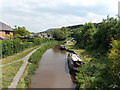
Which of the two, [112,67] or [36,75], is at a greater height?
[112,67]

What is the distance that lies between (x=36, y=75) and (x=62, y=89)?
5213 millimetres

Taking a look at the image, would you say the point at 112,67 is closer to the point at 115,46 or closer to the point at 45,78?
the point at 115,46

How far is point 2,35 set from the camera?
3712 cm

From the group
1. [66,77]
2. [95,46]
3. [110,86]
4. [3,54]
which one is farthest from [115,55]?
[95,46]

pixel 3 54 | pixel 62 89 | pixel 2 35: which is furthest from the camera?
pixel 2 35

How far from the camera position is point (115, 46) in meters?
8.98

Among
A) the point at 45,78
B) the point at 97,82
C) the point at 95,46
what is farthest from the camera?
the point at 95,46

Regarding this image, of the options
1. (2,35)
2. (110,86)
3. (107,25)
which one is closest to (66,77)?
(110,86)

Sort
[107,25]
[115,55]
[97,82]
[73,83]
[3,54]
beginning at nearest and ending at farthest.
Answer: [115,55] < [97,82] < [73,83] < [3,54] < [107,25]

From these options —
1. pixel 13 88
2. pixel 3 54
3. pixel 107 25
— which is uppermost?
pixel 107 25

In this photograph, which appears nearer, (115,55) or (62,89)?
(115,55)

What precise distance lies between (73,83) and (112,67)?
634cm

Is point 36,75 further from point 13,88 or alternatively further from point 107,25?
point 107,25

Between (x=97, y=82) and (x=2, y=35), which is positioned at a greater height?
(x=2, y=35)
